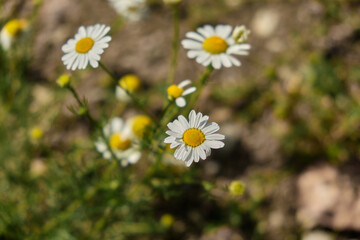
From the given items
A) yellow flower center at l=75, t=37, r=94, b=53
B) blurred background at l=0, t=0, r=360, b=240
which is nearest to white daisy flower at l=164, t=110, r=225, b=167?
yellow flower center at l=75, t=37, r=94, b=53

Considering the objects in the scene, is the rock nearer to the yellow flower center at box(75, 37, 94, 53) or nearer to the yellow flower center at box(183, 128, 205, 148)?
the yellow flower center at box(183, 128, 205, 148)

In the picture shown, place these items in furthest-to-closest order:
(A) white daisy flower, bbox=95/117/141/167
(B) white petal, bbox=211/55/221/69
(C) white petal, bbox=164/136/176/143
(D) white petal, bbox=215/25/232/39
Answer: (A) white daisy flower, bbox=95/117/141/167 → (D) white petal, bbox=215/25/232/39 → (B) white petal, bbox=211/55/221/69 → (C) white petal, bbox=164/136/176/143

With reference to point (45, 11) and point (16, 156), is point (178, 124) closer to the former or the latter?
point (16, 156)

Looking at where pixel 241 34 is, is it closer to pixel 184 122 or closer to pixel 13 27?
pixel 184 122

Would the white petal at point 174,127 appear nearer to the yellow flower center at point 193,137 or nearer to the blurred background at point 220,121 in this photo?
the yellow flower center at point 193,137

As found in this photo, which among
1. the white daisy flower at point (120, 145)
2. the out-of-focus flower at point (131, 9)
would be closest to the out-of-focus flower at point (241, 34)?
the white daisy flower at point (120, 145)

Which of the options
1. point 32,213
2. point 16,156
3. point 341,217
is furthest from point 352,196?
point 16,156
